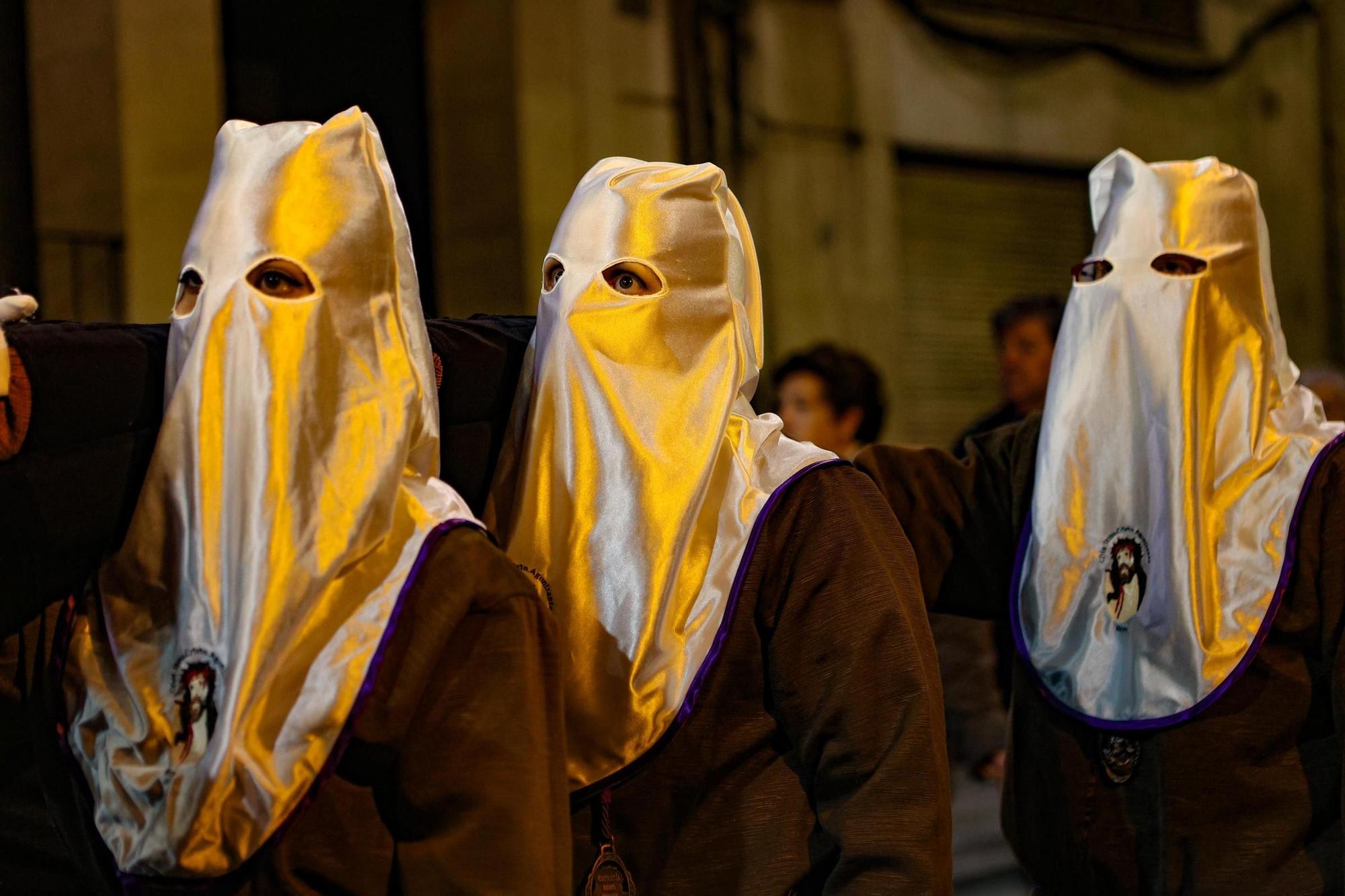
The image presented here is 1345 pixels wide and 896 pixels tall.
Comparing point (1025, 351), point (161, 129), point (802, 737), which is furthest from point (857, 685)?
point (161, 129)

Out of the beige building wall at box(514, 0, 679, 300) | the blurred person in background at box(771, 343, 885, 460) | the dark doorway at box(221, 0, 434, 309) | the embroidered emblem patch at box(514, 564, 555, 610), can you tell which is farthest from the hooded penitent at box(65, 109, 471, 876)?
the beige building wall at box(514, 0, 679, 300)

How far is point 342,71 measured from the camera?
7250mm

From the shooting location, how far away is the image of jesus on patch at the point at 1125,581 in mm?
3168

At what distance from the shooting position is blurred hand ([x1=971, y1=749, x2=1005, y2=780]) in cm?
522

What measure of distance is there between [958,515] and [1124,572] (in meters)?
0.37

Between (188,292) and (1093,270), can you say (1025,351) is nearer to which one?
(1093,270)

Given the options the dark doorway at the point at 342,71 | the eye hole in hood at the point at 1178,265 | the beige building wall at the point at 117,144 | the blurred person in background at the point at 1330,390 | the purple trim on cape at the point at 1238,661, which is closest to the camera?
the purple trim on cape at the point at 1238,661

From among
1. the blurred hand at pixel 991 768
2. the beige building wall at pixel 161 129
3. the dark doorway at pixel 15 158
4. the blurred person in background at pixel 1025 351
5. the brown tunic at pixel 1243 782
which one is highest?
the beige building wall at pixel 161 129

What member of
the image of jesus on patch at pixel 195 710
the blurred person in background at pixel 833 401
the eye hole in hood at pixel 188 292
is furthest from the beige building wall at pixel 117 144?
the image of jesus on patch at pixel 195 710

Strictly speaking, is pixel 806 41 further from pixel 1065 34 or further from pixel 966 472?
pixel 966 472

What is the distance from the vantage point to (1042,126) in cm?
909

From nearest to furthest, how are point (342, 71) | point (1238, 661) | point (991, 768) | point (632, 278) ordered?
point (632, 278) → point (1238, 661) → point (991, 768) → point (342, 71)

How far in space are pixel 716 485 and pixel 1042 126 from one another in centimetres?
692

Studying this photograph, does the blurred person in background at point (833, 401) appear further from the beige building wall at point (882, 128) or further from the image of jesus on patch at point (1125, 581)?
the beige building wall at point (882, 128)
